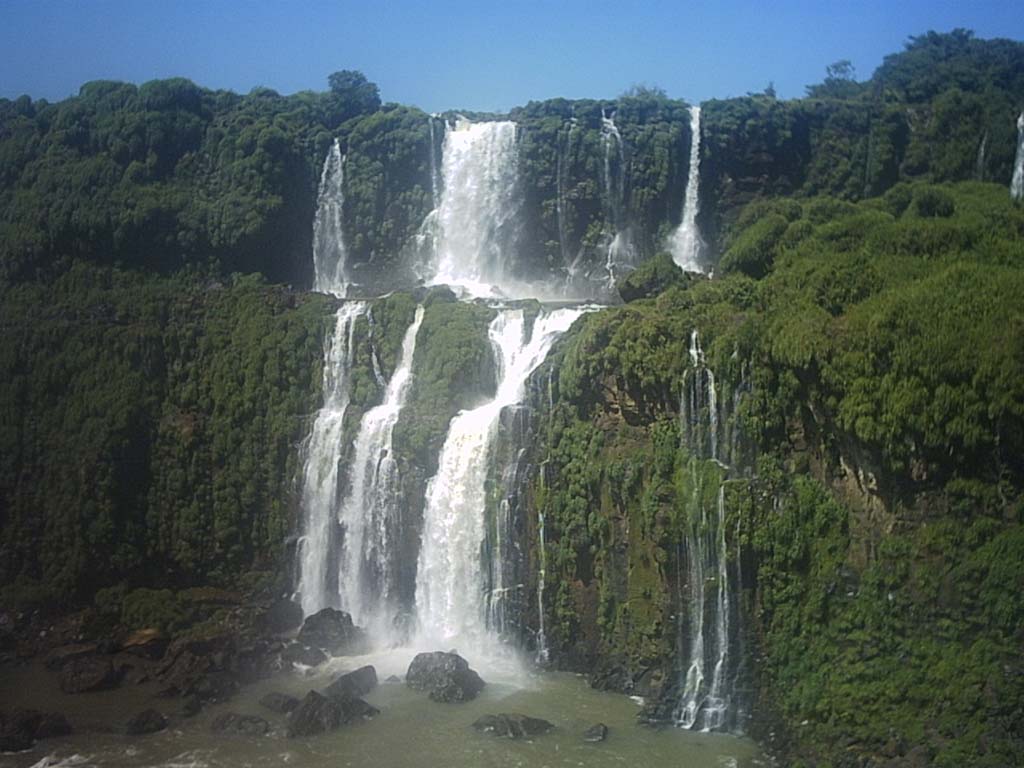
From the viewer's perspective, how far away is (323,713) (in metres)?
22.6

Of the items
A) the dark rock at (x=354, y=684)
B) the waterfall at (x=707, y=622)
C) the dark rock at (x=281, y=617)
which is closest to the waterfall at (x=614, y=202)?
the dark rock at (x=281, y=617)

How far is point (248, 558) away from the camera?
100 ft

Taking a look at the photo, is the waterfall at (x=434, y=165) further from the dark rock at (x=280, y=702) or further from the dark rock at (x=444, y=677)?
the dark rock at (x=280, y=702)

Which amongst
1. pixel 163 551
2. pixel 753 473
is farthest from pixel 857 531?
pixel 163 551

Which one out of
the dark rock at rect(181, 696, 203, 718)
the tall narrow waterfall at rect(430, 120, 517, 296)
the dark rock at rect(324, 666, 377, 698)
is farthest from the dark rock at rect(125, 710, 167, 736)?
the tall narrow waterfall at rect(430, 120, 517, 296)

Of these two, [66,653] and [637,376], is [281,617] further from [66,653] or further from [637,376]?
[637,376]

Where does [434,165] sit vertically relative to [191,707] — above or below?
above

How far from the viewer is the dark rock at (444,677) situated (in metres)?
23.5

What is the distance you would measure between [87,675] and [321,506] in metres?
6.69

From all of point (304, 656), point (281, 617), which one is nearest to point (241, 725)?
point (304, 656)

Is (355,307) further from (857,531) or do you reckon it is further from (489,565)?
(857,531)

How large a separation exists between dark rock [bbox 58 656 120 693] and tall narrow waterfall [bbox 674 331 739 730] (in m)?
12.2

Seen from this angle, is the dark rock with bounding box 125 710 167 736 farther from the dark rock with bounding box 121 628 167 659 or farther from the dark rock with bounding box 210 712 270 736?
the dark rock with bounding box 121 628 167 659

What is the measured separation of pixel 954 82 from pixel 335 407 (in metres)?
22.0
